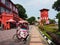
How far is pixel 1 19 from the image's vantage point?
4825 cm

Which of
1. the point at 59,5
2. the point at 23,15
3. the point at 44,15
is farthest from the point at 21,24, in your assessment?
the point at 44,15

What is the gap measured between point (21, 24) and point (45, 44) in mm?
3446

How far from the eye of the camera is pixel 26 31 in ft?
53.7

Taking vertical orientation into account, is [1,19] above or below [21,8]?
below

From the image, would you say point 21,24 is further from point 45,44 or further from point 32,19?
point 32,19

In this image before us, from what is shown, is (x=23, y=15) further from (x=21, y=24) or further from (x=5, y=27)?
(x=21, y=24)

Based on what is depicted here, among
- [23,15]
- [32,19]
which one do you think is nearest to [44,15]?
[23,15]

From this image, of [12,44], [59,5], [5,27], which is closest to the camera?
[12,44]

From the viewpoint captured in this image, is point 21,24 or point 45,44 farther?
point 21,24

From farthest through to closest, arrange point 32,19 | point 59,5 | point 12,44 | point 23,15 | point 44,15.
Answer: point 32,19 < point 44,15 < point 23,15 < point 59,5 < point 12,44

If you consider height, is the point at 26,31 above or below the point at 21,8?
below

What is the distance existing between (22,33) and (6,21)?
3221 cm

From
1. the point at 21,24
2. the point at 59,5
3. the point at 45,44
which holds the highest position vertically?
the point at 59,5

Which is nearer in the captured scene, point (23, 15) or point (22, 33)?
point (22, 33)
